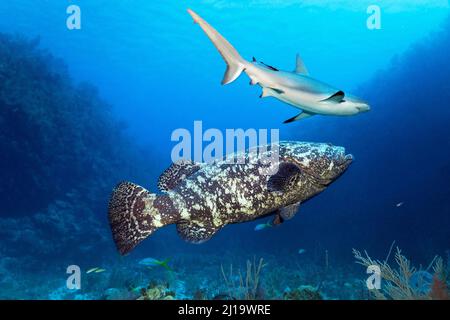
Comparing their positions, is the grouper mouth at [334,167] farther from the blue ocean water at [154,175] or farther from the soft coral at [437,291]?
the blue ocean water at [154,175]

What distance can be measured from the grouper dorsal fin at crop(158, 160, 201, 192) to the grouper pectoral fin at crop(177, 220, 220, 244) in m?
0.47

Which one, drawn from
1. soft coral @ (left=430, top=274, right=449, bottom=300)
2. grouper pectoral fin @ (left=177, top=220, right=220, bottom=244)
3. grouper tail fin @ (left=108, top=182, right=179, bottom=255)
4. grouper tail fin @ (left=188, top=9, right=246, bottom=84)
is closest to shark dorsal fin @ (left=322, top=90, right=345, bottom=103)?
grouper tail fin @ (left=188, top=9, right=246, bottom=84)

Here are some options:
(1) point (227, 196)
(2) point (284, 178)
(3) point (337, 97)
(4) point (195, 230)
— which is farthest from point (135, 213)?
(3) point (337, 97)

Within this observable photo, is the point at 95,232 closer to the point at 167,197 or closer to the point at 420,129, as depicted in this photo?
the point at 167,197

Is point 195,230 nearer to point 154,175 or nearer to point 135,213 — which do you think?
point 135,213

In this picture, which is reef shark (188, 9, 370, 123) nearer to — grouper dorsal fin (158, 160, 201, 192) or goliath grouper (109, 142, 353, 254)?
goliath grouper (109, 142, 353, 254)

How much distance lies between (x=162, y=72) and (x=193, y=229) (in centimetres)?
6109

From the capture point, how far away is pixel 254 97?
9750cm

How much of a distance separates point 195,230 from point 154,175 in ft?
107

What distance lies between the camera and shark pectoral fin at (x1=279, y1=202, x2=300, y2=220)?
330 cm

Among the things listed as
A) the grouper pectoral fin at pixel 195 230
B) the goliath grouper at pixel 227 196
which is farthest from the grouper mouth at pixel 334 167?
the grouper pectoral fin at pixel 195 230

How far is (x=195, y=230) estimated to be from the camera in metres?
3.37

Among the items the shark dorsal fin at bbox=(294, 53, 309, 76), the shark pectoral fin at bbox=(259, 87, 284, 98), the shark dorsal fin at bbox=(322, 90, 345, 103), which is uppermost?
the shark dorsal fin at bbox=(294, 53, 309, 76)

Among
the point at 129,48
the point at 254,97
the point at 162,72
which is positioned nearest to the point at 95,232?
the point at 129,48
